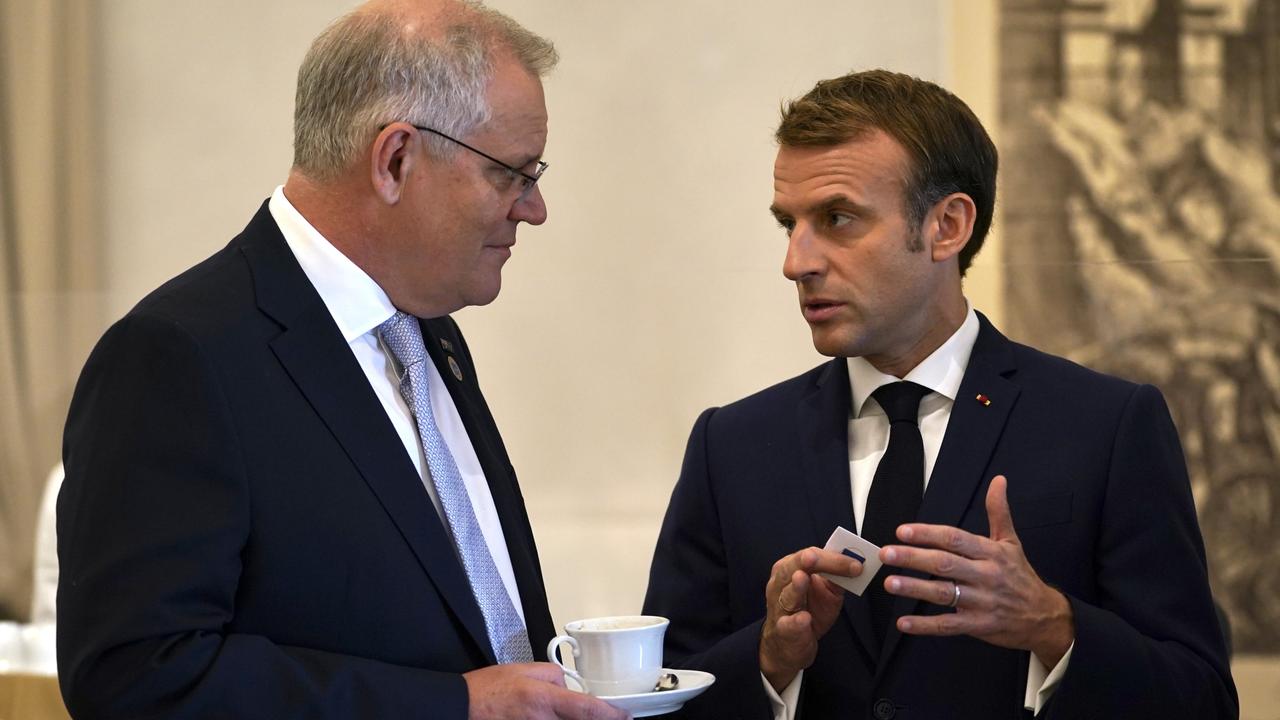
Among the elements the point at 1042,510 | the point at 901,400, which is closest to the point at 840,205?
the point at 901,400

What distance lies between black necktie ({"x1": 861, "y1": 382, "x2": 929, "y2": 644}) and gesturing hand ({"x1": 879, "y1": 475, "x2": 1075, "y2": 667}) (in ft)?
0.72

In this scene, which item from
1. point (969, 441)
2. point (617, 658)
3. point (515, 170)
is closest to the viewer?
point (617, 658)

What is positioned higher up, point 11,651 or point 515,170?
point 515,170

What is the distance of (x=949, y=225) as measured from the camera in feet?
6.97

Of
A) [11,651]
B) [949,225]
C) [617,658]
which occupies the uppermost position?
[949,225]

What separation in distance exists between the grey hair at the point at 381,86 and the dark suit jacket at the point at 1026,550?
74 centimetres

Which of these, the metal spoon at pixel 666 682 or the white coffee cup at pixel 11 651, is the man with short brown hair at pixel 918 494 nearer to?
the metal spoon at pixel 666 682

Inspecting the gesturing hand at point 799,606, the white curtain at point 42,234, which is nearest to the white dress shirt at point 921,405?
the gesturing hand at point 799,606

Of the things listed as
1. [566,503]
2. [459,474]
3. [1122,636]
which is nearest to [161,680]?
[459,474]

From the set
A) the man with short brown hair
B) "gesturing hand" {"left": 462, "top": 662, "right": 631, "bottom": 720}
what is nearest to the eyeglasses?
the man with short brown hair

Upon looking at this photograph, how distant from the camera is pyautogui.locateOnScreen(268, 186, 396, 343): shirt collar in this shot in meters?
1.79

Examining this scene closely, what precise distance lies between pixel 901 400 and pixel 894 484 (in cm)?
14

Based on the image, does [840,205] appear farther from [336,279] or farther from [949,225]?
[336,279]

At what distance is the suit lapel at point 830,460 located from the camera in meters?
1.95
